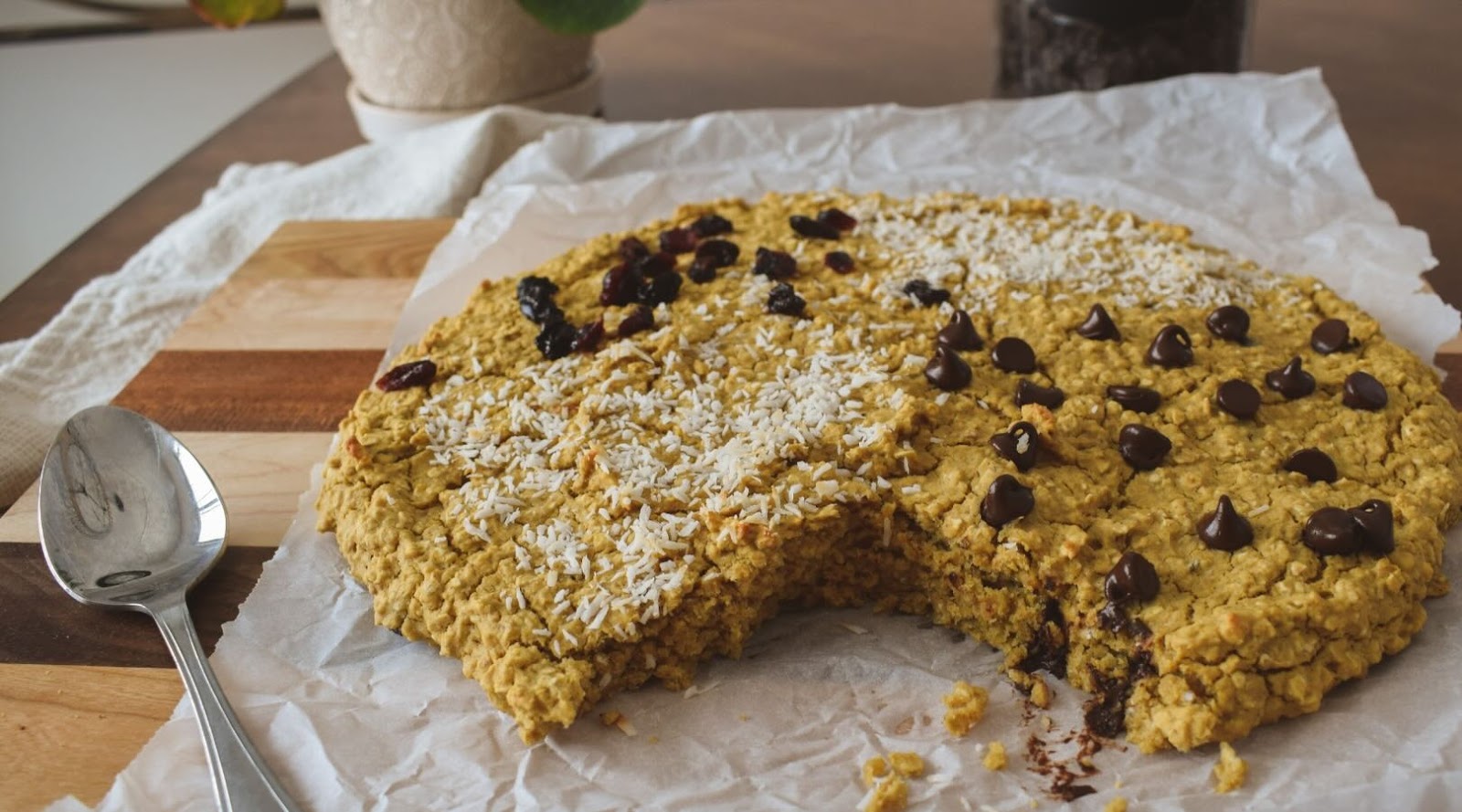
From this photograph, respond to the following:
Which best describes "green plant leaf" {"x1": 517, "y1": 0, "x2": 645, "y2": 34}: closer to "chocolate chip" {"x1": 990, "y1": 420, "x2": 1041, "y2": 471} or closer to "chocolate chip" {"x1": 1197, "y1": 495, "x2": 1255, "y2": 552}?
"chocolate chip" {"x1": 990, "y1": 420, "x2": 1041, "y2": 471}

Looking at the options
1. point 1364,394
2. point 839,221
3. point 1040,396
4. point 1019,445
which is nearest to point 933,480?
point 1019,445

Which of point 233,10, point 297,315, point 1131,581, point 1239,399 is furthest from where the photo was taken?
point 233,10

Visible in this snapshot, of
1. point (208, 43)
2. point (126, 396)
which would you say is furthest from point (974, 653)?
point (208, 43)

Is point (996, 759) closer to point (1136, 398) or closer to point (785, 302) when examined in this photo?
point (1136, 398)

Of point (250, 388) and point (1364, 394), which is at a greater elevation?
point (1364, 394)

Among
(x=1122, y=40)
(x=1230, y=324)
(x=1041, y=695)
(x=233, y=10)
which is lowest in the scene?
(x=1041, y=695)

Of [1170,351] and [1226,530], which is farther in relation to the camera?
[1170,351]

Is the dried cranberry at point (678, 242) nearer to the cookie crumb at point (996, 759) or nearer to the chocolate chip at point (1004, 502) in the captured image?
the chocolate chip at point (1004, 502)
